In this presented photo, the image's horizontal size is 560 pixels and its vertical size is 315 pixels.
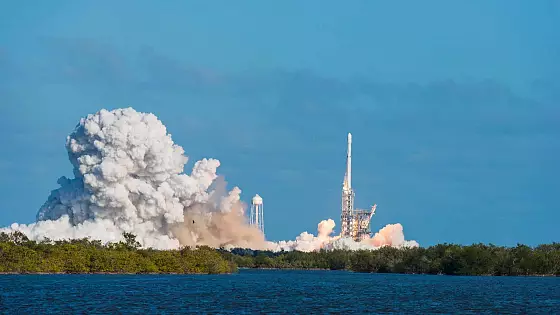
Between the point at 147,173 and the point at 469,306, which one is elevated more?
the point at 147,173

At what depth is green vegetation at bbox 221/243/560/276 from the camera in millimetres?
100750

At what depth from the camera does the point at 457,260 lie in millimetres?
102562

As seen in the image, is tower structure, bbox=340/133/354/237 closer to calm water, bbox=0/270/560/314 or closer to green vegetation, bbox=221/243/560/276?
green vegetation, bbox=221/243/560/276

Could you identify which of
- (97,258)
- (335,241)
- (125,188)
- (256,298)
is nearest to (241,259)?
(335,241)

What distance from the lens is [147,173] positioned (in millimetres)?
106688

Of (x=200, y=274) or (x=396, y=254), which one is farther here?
(x=396, y=254)

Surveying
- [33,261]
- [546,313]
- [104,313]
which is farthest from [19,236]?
[546,313]

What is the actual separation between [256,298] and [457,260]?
158 feet

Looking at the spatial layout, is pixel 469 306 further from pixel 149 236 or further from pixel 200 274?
pixel 149 236

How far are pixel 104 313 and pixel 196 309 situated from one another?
544 cm

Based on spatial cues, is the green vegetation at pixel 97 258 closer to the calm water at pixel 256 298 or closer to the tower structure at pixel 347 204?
the calm water at pixel 256 298

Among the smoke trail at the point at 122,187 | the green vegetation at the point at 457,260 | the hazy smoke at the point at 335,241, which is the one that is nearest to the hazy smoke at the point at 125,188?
the smoke trail at the point at 122,187

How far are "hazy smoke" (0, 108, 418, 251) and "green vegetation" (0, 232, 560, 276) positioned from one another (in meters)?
5.34

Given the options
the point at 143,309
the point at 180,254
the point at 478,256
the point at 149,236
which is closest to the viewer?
the point at 143,309
